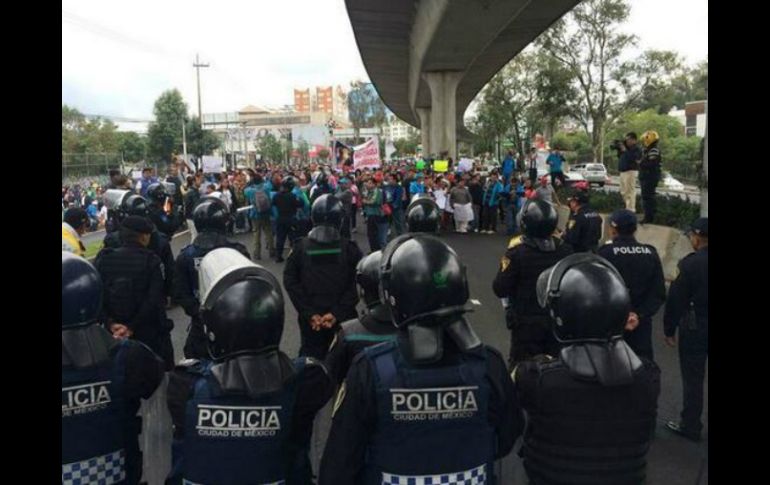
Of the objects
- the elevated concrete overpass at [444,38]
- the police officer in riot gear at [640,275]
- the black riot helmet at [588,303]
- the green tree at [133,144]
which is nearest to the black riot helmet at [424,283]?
the black riot helmet at [588,303]

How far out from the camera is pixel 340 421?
2410 mm

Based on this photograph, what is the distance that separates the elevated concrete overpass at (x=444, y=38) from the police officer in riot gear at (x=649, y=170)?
680 centimetres

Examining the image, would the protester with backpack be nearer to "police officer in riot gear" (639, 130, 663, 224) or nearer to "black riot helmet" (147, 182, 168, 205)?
"black riot helmet" (147, 182, 168, 205)

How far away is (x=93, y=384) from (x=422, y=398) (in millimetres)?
1449

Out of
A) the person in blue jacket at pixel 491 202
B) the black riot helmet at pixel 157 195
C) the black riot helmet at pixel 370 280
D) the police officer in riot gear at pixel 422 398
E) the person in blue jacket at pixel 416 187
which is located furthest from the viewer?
the person in blue jacket at pixel 491 202

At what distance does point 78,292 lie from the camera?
2.82m

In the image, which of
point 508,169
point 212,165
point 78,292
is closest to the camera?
point 78,292

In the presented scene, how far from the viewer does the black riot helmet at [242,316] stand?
2537mm

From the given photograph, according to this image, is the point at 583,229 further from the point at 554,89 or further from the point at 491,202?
the point at 554,89

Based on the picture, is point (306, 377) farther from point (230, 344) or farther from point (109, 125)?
point (109, 125)

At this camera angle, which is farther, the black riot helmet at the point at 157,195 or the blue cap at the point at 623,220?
the black riot helmet at the point at 157,195

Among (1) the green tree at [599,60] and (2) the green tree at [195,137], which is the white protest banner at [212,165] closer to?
(1) the green tree at [599,60]

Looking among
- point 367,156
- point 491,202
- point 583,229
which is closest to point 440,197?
point 491,202
